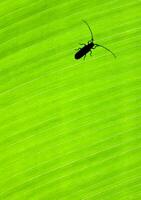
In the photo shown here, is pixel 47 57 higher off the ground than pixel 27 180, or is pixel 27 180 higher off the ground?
pixel 47 57

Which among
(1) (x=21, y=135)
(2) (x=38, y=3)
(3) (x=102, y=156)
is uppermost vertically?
(2) (x=38, y=3)

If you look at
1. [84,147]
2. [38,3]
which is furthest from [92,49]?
[84,147]

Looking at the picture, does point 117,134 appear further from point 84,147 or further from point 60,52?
point 60,52

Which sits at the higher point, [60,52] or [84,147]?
[60,52]

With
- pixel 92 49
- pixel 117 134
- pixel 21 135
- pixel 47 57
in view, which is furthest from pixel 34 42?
pixel 117 134

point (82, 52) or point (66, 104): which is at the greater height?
point (82, 52)

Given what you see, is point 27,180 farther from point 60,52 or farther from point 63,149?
point 60,52
